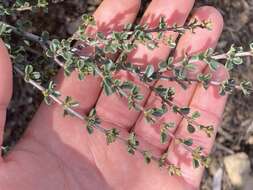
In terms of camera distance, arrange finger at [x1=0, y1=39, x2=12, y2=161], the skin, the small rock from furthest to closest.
→ the small rock, the skin, finger at [x1=0, y1=39, x2=12, y2=161]

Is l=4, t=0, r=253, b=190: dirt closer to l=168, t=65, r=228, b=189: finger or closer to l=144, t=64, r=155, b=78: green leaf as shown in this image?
l=168, t=65, r=228, b=189: finger

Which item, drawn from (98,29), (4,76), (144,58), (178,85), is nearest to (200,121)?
(178,85)

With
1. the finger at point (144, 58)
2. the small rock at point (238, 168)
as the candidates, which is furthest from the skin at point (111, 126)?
the small rock at point (238, 168)

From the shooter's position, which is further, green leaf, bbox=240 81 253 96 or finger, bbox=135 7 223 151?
finger, bbox=135 7 223 151

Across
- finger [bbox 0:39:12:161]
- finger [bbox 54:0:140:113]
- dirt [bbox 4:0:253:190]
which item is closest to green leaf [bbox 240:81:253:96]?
finger [bbox 54:0:140:113]

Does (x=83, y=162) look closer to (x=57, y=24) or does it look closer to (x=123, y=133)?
(x=123, y=133)

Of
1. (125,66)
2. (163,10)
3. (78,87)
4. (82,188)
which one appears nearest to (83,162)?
(82,188)

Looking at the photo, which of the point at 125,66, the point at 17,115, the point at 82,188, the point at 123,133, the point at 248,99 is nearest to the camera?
the point at 125,66
